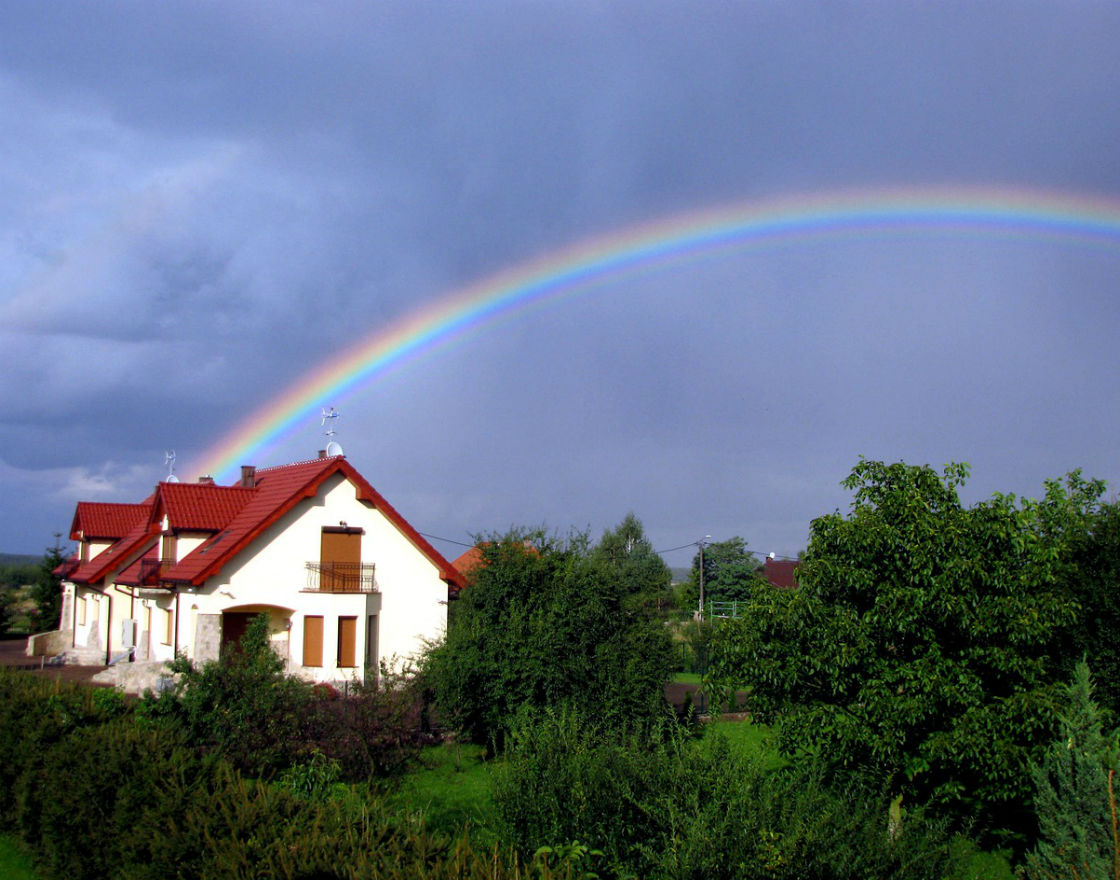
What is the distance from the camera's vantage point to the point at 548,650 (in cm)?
1947

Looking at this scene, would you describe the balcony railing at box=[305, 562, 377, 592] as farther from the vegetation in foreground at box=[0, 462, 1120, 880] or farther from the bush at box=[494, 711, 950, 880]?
the bush at box=[494, 711, 950, 880]

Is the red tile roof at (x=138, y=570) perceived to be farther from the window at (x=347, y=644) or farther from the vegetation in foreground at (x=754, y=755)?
the vegetation in foreground at (x=754, y=755)

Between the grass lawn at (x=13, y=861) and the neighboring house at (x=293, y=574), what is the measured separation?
615 inches

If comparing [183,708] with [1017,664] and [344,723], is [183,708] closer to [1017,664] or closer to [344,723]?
[344,723]

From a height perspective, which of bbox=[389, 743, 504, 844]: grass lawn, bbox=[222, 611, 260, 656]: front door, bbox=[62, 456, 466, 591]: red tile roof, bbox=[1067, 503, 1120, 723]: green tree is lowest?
bbox=[389, 743, 504, 844]: grass lawn

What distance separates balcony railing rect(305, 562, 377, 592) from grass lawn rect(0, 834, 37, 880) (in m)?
17.0

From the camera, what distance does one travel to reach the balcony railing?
96.1 feet

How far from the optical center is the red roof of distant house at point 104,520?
133 ft

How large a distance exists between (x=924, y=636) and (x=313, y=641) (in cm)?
2124

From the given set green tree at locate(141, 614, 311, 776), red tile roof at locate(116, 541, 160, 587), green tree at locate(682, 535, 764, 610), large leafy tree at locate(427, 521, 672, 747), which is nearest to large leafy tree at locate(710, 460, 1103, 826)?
green tree at locate(141, 614, 311, 776)

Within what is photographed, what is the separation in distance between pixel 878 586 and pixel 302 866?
8.43 metres

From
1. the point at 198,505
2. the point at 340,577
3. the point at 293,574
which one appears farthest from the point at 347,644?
the point at 198,505

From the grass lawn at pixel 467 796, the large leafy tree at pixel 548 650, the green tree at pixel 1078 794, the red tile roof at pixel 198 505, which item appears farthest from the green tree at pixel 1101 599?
the red tile roof at pixel 198 505

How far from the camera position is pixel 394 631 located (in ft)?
101
